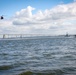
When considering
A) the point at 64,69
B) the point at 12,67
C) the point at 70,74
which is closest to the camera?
the point at 70,74

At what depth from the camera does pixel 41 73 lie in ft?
54.0

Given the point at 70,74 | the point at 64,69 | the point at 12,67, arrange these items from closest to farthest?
1. the point at 70,74
2. the point at 64,69
3. the point at 12,67

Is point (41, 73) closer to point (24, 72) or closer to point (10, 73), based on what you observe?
point (24, 72)

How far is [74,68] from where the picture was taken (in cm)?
1792

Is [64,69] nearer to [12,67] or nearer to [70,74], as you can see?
[70,74]

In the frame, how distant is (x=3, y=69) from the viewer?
18203 millimetres

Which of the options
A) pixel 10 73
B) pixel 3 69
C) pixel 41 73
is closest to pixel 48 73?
pixel 41 73

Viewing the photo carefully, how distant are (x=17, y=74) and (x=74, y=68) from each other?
491 cm

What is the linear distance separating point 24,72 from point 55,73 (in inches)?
93.5

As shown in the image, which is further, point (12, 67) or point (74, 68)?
point (12, 67)

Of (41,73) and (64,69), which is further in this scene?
(64,69)

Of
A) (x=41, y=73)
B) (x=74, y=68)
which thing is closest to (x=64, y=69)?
(x=74, y=68)

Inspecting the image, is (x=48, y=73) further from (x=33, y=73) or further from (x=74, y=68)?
(x=74, y=68)

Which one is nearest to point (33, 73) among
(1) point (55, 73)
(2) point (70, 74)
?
(1) point (55, 73)
